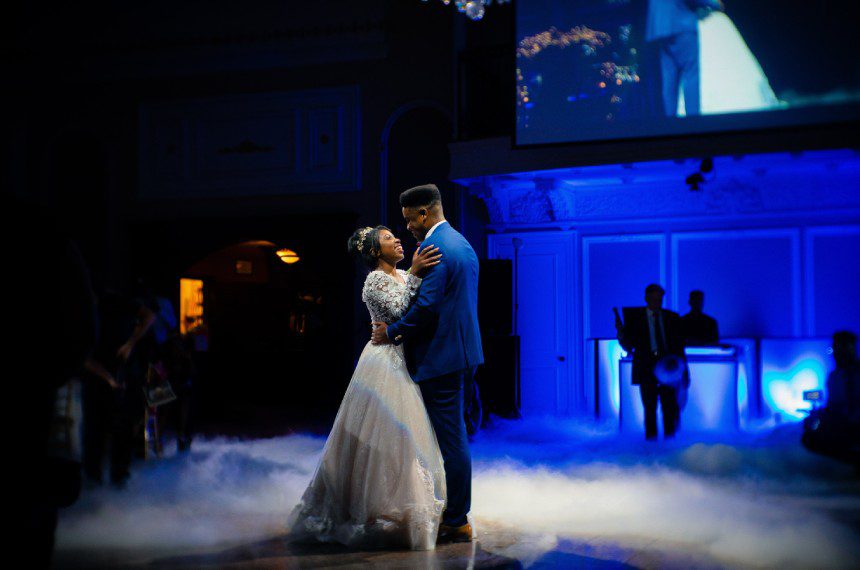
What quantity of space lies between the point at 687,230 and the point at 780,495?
5141 millimetres

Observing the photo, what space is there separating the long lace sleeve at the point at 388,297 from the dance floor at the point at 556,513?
986 millimetres

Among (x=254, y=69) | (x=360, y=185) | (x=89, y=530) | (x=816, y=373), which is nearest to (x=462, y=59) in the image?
(x=360, y=185)

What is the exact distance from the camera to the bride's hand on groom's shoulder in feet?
11.3

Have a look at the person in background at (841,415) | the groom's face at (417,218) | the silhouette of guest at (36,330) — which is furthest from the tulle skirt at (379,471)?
the person in background at (841,415)

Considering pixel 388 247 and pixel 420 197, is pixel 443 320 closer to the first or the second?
pixel 388 247

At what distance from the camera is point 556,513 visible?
3.99 meters

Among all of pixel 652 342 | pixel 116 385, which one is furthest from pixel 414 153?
pixel 116 385

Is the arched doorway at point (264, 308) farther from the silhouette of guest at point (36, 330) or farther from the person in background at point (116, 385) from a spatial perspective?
the silhouette of guest at point (36, 330)

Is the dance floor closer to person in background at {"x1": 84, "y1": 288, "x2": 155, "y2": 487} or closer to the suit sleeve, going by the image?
person in background at {"x1": 84, "y1": 288, "x2": 155, "y2": 487}

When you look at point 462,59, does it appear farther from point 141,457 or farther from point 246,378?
point 246,378

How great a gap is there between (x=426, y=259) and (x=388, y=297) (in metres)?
0.25

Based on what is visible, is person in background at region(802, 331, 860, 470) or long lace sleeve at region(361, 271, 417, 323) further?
person in background at region(802, 331, 860, 470)

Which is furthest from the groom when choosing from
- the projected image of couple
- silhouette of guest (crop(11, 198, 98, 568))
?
the projected image of couple

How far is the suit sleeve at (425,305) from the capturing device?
3.41 metres
